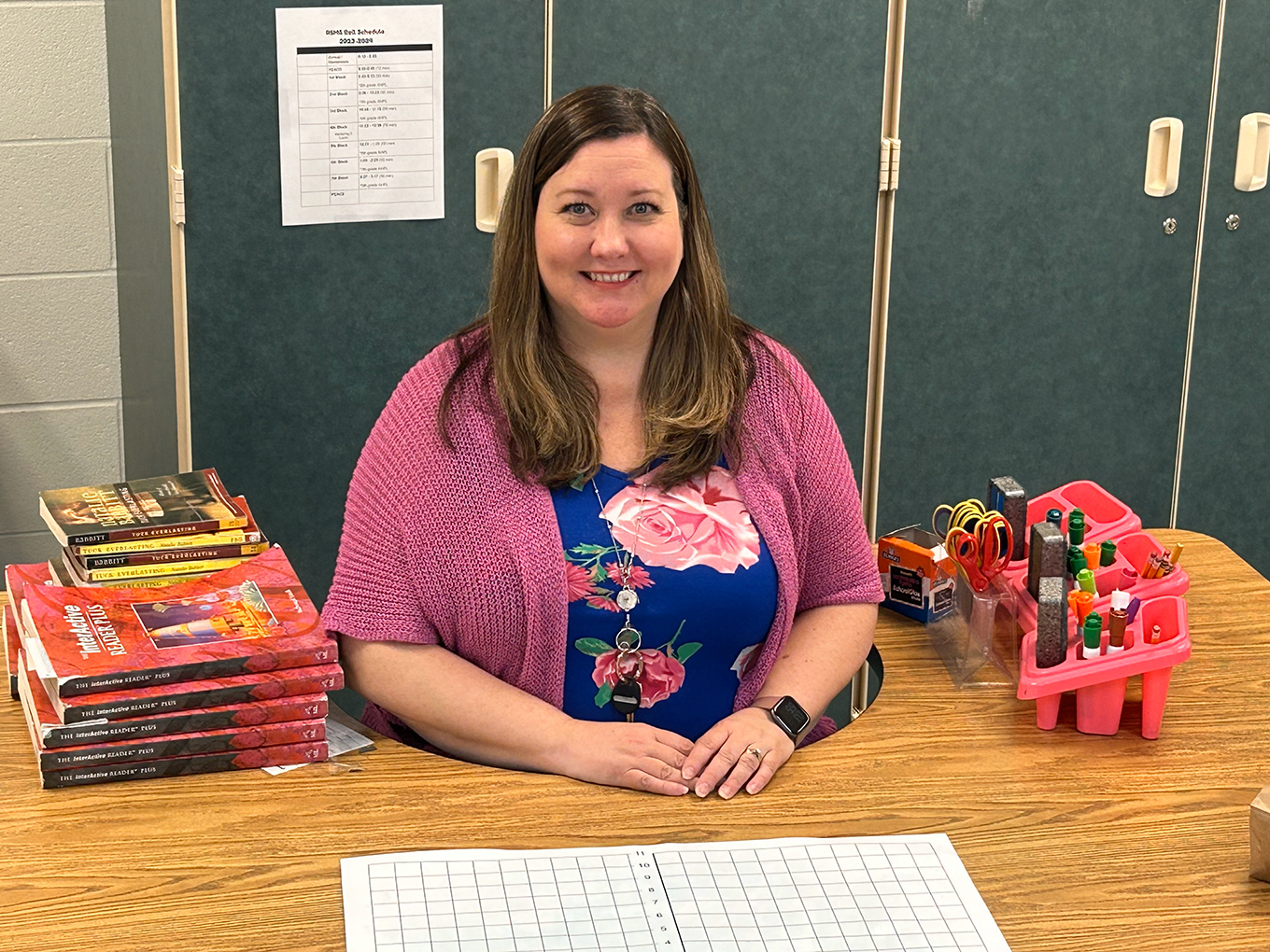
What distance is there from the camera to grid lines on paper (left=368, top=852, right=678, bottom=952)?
4.36 feet

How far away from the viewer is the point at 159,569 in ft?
5.98

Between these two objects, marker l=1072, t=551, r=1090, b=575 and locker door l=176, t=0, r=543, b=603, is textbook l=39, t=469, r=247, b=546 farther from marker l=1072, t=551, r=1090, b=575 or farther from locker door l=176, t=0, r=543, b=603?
marker l=1072, t=551, r=1090, b=575

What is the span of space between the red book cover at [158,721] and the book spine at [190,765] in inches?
0.5

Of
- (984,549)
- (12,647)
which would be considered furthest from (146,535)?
(984,549)

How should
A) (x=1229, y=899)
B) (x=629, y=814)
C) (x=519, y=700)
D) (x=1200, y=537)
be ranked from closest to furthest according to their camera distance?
(x=1229, y=899) → (x=629, y=814) → (x=519, y=700) → (x=1200, y=537)

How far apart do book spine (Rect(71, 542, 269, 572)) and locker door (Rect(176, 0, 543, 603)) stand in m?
1.03

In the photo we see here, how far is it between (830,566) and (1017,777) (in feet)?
1.39

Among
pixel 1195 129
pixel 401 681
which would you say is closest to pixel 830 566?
pixel 401 681

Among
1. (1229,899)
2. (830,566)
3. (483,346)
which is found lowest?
(1229,899)

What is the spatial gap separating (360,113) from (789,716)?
150cm

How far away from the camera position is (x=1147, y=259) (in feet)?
10.6

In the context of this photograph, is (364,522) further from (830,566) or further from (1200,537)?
(1200,537)

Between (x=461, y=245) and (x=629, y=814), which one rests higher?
(x=461, y=245)

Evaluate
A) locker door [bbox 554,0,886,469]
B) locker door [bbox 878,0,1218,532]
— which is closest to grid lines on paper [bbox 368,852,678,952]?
locker door [bbox 554,0,886,469]
